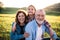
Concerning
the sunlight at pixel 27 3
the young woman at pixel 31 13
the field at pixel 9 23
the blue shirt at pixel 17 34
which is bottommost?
the blue shirt at pixel 17 34

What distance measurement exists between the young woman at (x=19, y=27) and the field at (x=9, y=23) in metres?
0.05

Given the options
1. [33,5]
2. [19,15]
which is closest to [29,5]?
[33,5]

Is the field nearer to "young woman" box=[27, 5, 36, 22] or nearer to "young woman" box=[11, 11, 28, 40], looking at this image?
"young woman" box=[11, 11, 28, 40]

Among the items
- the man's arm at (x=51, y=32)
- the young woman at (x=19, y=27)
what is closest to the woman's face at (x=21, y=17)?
the young woman at (x=19, y=27)

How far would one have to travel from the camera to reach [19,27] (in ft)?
5.59

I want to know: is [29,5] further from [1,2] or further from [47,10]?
[1,2]

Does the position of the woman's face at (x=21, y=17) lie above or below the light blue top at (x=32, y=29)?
above

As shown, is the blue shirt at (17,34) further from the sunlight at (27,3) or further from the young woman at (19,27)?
the sunlight at (27,3)

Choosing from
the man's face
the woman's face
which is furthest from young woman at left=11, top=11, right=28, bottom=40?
the man's face

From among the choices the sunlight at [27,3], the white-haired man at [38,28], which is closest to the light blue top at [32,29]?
the white-haired man at [38,28]

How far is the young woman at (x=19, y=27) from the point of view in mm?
1695

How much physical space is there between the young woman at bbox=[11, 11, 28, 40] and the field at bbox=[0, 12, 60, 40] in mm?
52

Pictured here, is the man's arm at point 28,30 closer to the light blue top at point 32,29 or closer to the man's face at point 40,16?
the light blue top at point 32,29

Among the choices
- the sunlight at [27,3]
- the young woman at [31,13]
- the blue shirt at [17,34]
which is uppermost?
the sunlight at [27,3]
